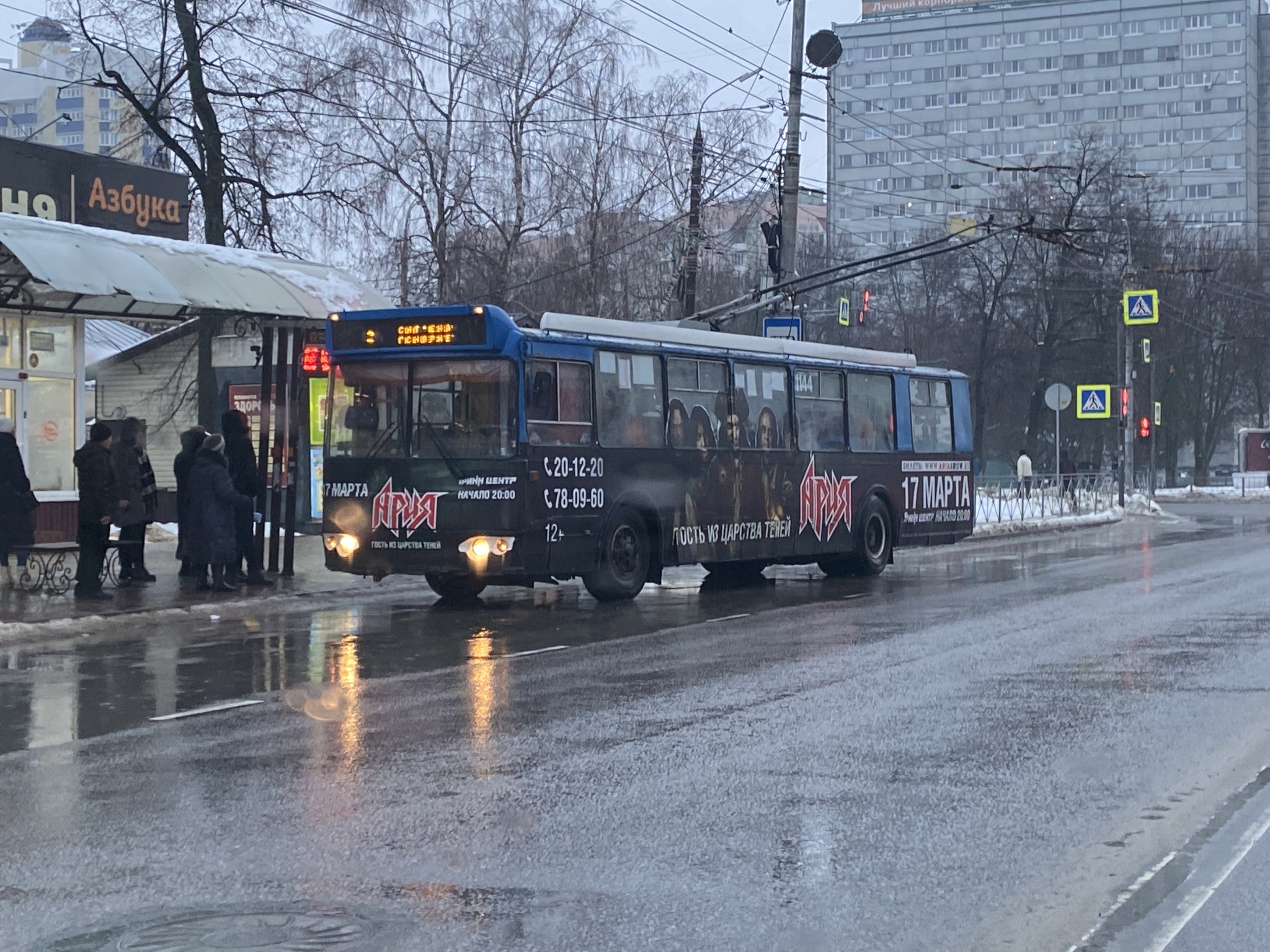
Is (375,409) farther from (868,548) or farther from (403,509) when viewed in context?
(868,548)

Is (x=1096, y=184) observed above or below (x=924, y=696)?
above

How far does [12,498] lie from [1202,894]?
512 inches

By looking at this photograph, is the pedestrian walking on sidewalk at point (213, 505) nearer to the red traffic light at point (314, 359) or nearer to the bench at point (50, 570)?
the bench at point (50, 570)

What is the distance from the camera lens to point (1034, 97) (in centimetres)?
14362

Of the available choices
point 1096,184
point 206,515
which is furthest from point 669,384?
point 1096,184

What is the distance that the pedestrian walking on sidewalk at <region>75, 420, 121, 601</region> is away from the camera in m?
16.3

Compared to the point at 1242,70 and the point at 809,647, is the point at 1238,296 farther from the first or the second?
the point at 1242,70

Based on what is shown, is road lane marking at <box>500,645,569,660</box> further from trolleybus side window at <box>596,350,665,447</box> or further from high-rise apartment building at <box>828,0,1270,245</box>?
high-rise apartment building at <box>828,0,1270,245</box>

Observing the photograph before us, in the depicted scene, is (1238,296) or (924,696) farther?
(1238,296)

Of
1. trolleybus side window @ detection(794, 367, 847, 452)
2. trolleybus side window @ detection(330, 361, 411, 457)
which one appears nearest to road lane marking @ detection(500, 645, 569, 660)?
trolleybus side window @ detection(330, 361, 411, 457)

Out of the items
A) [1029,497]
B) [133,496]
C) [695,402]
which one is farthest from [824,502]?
[1029,497]

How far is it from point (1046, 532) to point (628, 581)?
20.9 m

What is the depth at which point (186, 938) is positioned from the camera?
505cm

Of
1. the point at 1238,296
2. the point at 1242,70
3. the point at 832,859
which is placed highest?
the point at 1242,70
